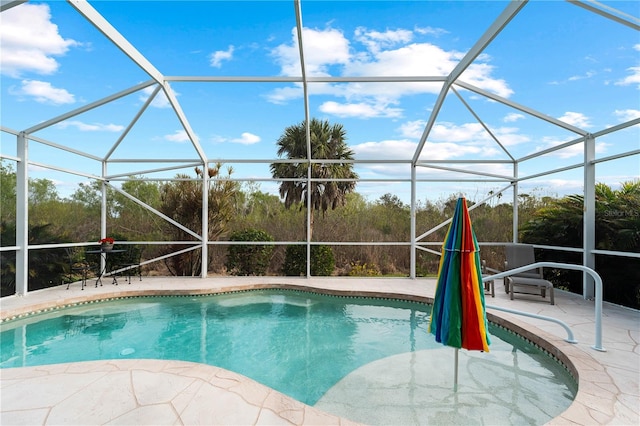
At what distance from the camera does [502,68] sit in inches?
247

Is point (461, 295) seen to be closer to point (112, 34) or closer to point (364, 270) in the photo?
point (112, 34)

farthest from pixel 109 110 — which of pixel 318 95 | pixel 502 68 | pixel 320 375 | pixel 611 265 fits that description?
pixel 611 265

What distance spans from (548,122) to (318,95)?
15.8 ft

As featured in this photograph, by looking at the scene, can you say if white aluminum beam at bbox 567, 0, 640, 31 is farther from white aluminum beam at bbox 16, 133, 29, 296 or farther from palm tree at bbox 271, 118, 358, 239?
white aluminum beam at bbox 16, 133, 29, 296

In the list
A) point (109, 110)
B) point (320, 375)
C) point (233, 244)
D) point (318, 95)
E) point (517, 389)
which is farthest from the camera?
point (233, 244)

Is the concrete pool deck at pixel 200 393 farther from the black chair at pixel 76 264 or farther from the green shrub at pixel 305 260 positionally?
the green shrub at pixel 305 260

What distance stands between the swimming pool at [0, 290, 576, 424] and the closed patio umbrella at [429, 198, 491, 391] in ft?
2.13

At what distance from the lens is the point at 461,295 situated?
9.80 ft

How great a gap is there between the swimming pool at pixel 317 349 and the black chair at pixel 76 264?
4.41 ft

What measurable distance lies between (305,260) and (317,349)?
4.31 metres

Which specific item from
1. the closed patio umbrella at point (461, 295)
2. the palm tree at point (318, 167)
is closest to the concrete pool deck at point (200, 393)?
the closed patio umbrella at point (461, 295)

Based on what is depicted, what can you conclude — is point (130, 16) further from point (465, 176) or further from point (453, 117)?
point (465, 176)

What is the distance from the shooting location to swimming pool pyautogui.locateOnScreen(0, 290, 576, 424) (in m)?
3.23

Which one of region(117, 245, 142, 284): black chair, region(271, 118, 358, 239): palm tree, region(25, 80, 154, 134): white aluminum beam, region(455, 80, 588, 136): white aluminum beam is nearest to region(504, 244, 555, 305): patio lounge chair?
region(455, 80, 588, 136): white aluminum beam
